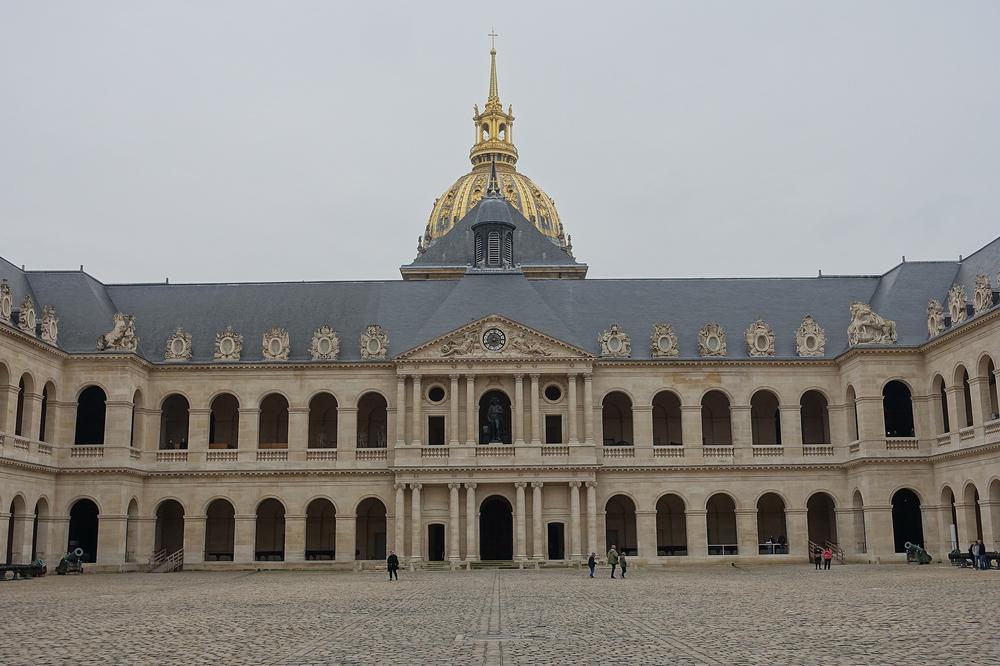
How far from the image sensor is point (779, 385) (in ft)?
202

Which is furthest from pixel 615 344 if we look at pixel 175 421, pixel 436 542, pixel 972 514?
pixel 175 421

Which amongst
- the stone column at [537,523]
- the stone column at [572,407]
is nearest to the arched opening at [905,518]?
the stone column at [572,407]

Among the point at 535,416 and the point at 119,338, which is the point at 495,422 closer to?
the point at 535,416

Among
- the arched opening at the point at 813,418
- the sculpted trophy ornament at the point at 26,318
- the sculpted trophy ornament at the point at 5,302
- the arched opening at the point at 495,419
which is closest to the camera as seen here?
the sculpted trophy ornament at the point at 5,302

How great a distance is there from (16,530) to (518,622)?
3763 cm

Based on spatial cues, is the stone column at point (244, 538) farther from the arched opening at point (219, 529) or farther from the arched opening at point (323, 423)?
the arched opening at point (323, 423)

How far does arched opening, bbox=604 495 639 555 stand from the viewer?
6281 cm

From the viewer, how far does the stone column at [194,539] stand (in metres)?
59.7

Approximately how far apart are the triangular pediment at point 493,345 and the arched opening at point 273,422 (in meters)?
8.89

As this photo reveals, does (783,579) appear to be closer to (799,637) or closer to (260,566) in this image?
(799,637)

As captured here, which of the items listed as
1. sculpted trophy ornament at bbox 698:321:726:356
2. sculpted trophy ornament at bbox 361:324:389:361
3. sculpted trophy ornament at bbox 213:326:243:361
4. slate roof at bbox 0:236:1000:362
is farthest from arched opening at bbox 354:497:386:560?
sculpted trophy ornament at bbox 698:321:726:356

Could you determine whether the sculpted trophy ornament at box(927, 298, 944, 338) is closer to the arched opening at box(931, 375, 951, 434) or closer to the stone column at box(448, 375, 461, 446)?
the arched opening at box(931, 375, 951, 434)

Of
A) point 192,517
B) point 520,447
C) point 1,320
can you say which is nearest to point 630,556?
point 520,447

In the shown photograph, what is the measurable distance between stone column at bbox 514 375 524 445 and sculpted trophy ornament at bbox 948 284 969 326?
22766 mm
